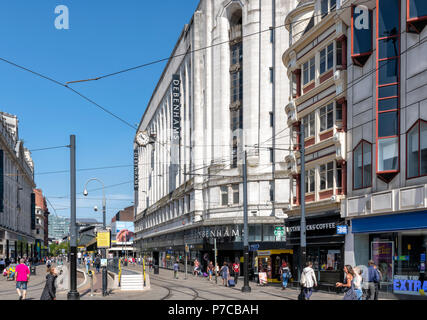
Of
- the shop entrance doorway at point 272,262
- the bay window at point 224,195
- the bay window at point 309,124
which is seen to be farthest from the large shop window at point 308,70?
the bay window at point 224,195

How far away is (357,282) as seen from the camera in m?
16.5

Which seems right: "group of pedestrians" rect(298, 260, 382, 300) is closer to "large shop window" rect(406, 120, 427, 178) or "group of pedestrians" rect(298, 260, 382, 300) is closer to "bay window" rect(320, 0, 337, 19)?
"large shop window" rect(406, 120, 427, 178)

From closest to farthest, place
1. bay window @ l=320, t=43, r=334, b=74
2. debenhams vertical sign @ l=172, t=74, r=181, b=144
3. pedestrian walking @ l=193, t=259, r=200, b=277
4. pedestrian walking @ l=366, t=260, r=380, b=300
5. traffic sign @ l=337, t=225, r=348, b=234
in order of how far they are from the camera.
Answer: pedestrian walking @ l=366, t=260, r=380, b=300, traffic sign @ l=337, t=225, r=348, b=234, bay window @ l=320, t=43, r=334, b=74, pedestrian walking @ l=193, t=259, r=200, b=277, debenhams vertical sign @ l=172, t=74, r=181, b=144

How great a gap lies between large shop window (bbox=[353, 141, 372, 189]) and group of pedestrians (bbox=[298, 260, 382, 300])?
282 inches

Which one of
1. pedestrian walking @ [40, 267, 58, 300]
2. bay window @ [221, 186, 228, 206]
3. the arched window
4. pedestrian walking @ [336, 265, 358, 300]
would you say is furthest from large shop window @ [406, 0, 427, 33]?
bay window @ [221, 186, 228, 206]

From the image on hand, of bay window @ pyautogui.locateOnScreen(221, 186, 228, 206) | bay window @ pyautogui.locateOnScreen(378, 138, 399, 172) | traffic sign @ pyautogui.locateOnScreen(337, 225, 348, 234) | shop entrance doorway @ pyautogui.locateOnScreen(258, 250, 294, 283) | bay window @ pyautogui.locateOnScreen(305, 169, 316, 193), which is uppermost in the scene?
bay window @ pyautogui.locateOnScreen(378, 138, 399, 172)

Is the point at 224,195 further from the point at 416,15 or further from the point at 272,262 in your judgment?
the point at 416,15

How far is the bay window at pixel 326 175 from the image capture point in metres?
31.5

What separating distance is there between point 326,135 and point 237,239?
27057 mm

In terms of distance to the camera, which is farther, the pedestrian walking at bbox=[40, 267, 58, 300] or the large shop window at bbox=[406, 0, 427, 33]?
the large shop window at bbox=[406, 0, 427, 33]

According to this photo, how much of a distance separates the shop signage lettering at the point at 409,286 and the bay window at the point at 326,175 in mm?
7302

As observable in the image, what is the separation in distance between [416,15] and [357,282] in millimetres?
12894

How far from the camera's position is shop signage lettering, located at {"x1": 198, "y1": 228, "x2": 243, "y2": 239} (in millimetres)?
57656
